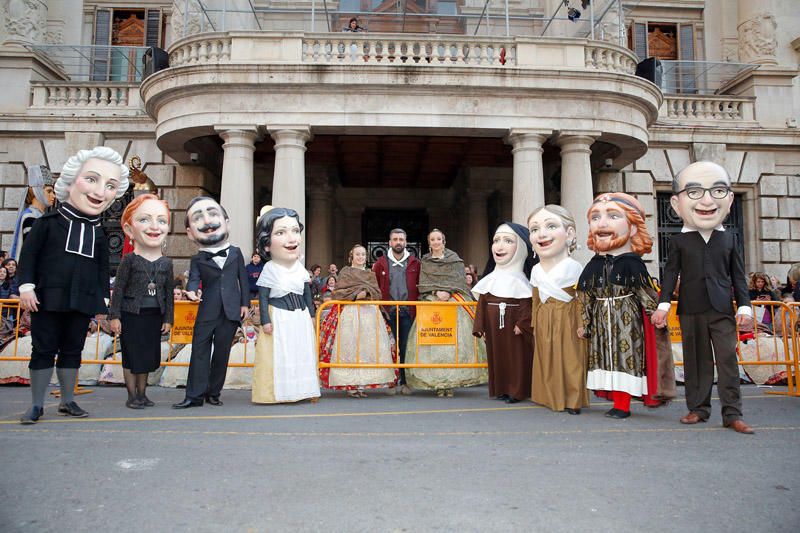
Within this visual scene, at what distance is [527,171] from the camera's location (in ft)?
43.6

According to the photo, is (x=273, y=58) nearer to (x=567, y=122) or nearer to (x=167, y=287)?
(x=567, y=122)

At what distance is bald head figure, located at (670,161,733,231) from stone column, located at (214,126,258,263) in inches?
360

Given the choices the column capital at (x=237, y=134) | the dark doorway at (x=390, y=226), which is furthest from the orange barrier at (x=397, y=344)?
the dark doorway at (x=390, y=226)

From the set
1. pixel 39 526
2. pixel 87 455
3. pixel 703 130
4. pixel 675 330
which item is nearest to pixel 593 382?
pixel 675 330

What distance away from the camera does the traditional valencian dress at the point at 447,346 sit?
774 cm

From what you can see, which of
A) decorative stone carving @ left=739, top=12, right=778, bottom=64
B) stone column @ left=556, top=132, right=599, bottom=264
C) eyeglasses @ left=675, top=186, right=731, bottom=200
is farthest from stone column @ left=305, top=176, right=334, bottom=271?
eyeglasses @ left=675, top=186, right=731, bottom=200

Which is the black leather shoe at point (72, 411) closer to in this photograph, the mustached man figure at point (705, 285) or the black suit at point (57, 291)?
the black suit at point (57, 291)

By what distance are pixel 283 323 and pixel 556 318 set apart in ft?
9.70

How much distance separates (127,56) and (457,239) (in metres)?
11.2

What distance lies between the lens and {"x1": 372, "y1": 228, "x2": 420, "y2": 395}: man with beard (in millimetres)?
8195

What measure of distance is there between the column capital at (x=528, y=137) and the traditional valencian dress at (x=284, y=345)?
774cm

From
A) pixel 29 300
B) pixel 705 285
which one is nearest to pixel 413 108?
pixel 705 285

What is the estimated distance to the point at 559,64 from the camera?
13.4m

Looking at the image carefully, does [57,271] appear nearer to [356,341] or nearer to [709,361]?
[356,341]
